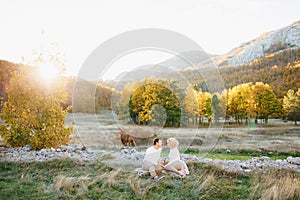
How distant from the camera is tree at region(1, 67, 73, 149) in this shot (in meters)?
9.37

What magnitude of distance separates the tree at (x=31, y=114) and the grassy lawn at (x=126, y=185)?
8.00 ft

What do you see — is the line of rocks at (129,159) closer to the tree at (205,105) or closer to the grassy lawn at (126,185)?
the grassy lawn at (126,185)

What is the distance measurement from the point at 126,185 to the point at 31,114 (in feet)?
16.9

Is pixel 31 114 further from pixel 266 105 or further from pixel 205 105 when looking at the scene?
pixel 266 105

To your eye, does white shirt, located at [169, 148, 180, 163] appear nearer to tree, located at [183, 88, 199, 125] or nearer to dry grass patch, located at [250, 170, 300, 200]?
dry grass patch, located at [250, 170, 300, 200]

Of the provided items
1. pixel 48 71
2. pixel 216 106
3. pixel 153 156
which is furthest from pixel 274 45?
pixel 153 156

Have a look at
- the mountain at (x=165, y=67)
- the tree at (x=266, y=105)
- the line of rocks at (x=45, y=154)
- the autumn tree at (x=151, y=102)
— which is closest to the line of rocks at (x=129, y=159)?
the line of rocks at (x=45, y=154)

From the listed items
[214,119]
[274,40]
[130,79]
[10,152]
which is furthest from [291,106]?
[274,40]

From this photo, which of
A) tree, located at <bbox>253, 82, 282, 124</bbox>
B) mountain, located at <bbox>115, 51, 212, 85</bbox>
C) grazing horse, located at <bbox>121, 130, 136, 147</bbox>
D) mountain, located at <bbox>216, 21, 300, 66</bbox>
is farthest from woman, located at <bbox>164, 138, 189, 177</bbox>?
mountain, located at <bbox>216, 21, 300, 66</bbox>

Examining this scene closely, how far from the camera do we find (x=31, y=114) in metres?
9.52

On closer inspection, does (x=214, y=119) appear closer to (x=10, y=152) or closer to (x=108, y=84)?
(x=108, y=84)

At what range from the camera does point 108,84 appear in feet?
27.0

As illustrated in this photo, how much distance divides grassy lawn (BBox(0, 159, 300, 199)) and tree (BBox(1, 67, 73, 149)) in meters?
2.44

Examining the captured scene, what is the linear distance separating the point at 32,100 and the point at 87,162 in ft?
10.4
